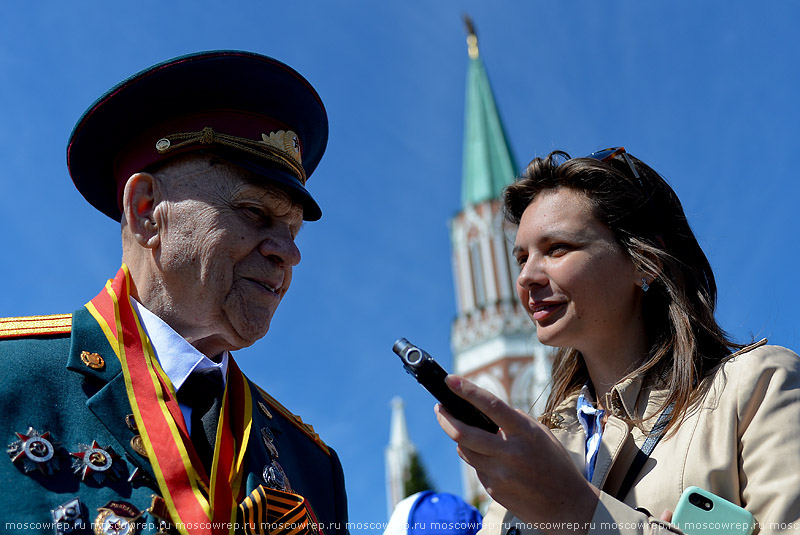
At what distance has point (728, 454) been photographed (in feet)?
9.07

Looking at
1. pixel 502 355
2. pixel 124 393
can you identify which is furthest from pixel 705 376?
pixel 502 355

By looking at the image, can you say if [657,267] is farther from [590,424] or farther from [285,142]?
[285,142]

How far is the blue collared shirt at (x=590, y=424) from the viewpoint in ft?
10.3

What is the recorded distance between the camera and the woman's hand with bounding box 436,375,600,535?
238 centimetres

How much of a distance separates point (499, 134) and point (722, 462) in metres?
48.8

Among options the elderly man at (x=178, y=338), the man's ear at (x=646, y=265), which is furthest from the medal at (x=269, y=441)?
the man's ear at (x=646, y=265)

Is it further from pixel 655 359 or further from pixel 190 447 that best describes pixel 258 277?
pixel 655 359

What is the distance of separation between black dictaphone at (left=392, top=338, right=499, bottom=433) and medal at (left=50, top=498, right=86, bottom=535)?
1.04 m

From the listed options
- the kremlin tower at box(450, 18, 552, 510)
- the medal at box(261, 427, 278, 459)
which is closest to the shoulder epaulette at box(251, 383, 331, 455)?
the medal at box(261, 427, 278, 459)

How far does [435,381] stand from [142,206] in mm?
1531

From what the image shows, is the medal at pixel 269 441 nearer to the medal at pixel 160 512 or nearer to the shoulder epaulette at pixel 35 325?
the medal at pixel 160 512

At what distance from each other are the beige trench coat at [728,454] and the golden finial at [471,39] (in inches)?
2102

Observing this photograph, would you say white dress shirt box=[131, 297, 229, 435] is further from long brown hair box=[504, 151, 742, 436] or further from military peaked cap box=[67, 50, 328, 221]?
long brown hair box=[504, 151, 742, 436]

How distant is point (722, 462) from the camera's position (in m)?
2.76
